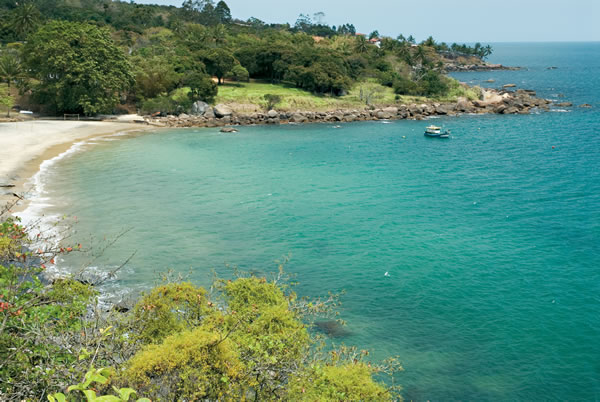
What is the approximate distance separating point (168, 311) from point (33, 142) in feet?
166

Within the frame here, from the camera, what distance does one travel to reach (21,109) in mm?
72438

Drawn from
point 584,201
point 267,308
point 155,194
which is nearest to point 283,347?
point 267,308

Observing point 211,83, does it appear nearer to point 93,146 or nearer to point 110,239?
point 93,146

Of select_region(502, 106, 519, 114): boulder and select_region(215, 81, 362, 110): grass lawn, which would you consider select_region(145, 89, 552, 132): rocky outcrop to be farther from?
select_region(215, 81, 362, 110): grass lawn

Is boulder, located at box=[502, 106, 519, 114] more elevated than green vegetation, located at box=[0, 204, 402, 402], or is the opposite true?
boulder, located at box=[502, 106, 519, 114]

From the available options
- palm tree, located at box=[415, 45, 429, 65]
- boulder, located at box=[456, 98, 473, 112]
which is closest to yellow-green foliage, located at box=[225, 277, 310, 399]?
boulder, located at box=[456, 98, 473, 112]

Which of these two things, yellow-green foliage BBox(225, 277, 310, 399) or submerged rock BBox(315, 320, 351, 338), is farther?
submerged rock BBox(315, 320, 351, 338)

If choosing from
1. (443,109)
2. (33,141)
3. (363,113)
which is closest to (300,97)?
(363,113)

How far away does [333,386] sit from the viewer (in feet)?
39.4

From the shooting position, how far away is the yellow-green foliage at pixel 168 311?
13.6m

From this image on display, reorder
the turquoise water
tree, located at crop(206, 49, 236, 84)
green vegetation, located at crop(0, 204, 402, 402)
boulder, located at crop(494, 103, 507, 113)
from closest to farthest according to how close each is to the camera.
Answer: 1. green vegetation, located at crop(0, 204, 402, 402)
2. the turquoise water
3. tree, located at crop(206, 49, 236, 84)
4. boulder, located at crop(494, 103, 507, 113)

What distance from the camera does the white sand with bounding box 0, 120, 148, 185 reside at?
44.5 meters

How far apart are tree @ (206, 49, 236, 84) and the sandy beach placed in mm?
24141

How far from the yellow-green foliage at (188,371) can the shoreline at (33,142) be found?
91.9 ft
